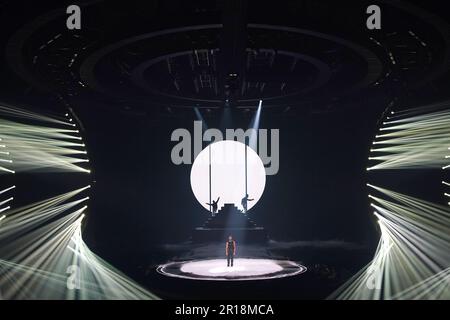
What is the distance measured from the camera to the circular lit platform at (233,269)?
43.5 ft

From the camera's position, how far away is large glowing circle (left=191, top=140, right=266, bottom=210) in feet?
75.9

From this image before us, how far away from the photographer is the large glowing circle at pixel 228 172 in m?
23.1

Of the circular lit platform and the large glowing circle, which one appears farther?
the large glowing circle

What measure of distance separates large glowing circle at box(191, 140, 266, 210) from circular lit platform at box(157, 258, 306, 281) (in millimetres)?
6220

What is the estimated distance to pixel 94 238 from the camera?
850 inches

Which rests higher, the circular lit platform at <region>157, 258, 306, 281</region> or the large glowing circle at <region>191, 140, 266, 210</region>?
the large glowing circle at <region>191, 140, 266, 210</region>

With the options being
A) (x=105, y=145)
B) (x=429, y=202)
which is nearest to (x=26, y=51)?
(x=105, y=145)

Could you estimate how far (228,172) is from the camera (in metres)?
23.1

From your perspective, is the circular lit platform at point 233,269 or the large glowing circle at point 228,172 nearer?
the circular lit platform at point 233,269

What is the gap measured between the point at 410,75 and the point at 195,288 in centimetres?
1089

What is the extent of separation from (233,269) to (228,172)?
346 inches

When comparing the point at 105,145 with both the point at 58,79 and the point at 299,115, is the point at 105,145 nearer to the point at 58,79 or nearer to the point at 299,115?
the point at 58,79

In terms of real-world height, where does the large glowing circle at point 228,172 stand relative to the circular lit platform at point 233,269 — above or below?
above

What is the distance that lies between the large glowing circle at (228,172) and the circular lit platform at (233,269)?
20.4 ft
